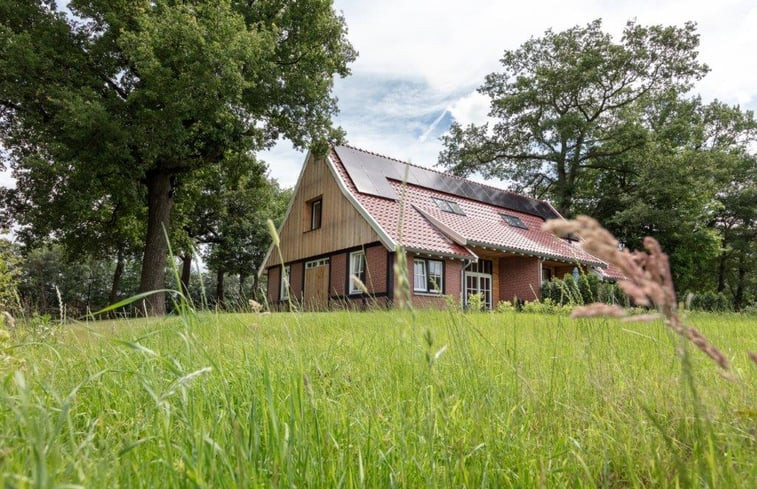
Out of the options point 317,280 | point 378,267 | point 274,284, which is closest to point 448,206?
point 378,267

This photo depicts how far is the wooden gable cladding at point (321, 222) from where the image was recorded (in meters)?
17.1

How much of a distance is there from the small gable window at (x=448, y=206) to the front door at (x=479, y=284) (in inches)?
106

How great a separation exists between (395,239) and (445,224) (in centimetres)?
283

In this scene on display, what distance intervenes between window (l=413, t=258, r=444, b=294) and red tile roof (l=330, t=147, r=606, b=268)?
0.76m

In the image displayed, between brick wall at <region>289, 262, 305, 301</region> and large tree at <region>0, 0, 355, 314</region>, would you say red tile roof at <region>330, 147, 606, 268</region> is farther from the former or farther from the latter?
brick wall at <region>289, 262, 305, 301</region>

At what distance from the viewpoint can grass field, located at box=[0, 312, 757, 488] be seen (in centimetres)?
110

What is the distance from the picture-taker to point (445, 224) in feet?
58.3

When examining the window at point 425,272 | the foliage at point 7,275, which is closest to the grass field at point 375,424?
the foliage at point 7,275

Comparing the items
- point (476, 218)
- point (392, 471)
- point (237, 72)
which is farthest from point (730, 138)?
point (392, 471)

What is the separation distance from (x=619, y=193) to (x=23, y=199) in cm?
3080

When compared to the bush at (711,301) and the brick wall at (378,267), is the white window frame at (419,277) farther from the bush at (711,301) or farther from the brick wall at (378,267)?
the bush at (711,301)

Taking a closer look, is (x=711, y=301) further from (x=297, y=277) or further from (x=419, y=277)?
(x=297, y=277)

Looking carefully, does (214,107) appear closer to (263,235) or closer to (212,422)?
(212,422)

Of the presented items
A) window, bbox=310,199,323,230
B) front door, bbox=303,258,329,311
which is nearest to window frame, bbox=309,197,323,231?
window, bbox=310,199,323,230
